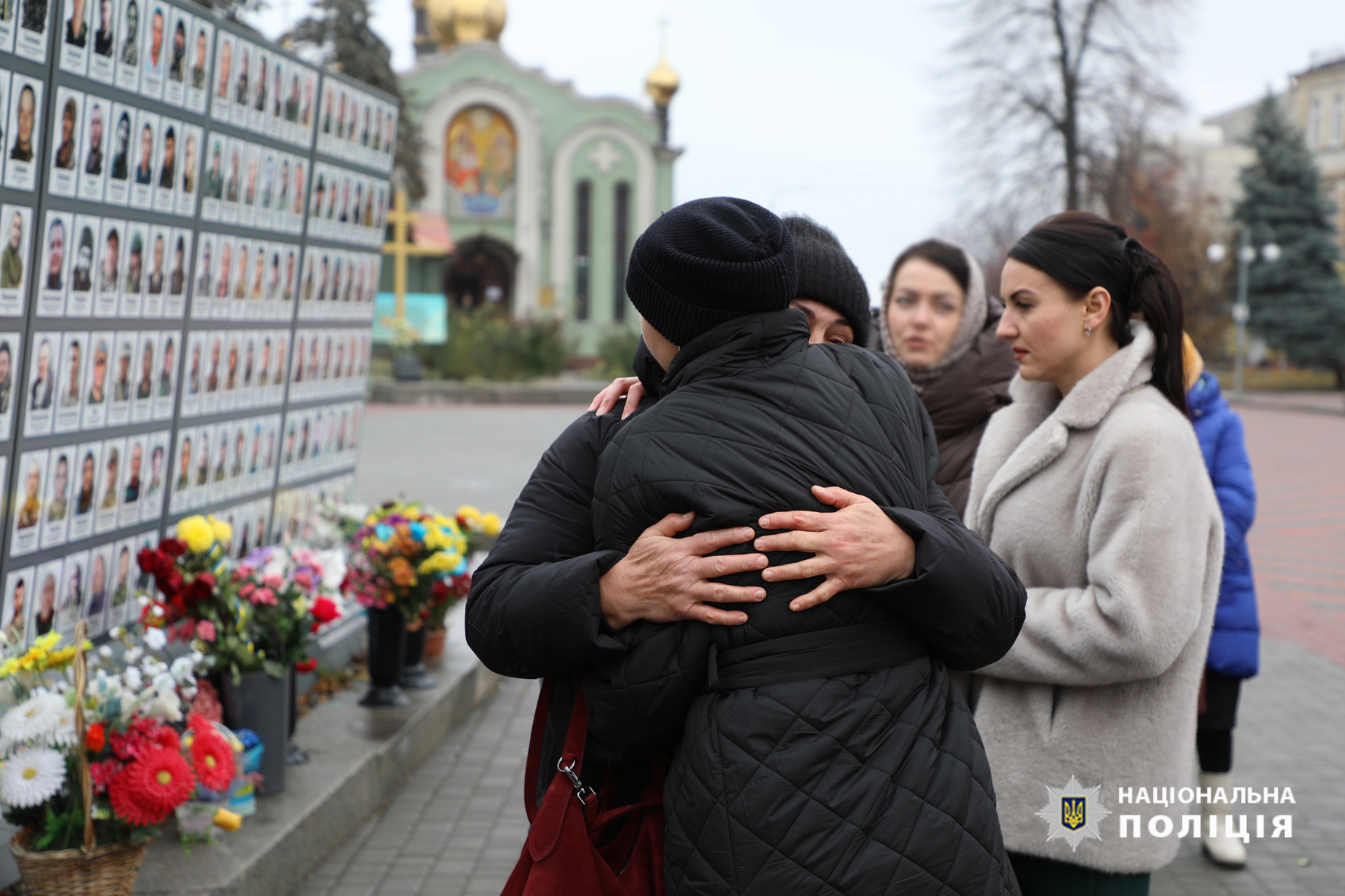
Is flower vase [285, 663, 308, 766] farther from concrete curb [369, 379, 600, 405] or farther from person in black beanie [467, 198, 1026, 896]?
concrete curb [369, 379, 600, 405]

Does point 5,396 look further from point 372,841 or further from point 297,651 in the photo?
point 372,841

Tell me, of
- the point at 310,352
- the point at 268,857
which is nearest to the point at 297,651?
the point at 268,857

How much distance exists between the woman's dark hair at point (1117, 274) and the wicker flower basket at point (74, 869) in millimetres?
2518

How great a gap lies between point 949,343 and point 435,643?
11.5ft

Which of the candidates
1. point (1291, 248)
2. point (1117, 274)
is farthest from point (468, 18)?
point (1117, 274)

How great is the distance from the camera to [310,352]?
555 cm

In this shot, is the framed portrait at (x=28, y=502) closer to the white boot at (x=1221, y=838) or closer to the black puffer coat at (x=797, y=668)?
the black puffer coat at (x=797, y=668)

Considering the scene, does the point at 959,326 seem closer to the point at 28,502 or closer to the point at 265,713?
the point at 265,713

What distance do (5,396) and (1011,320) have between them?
8.60 ft

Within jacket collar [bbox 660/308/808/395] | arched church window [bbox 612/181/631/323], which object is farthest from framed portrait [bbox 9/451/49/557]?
arched church window [bbox 612/181/631/323]

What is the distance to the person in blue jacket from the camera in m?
3.81

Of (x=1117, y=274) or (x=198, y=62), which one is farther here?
(x=198, y=62)

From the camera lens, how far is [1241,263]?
36.5 m

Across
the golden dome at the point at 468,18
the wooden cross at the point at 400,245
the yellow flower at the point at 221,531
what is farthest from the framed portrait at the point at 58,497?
the golden dome at the point at 468,18
